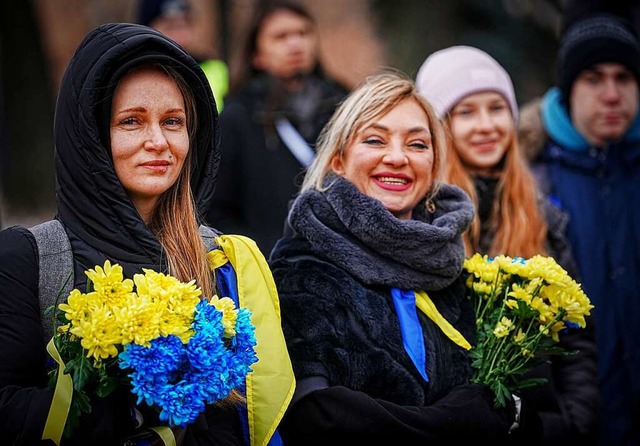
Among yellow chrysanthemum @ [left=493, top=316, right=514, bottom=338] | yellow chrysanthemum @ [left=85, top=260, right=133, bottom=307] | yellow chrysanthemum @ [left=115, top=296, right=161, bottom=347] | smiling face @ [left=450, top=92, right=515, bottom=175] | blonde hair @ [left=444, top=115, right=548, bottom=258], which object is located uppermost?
smiling face @ [left=450, top=92, right=515, bottom=175]

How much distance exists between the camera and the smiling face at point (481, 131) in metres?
4.61

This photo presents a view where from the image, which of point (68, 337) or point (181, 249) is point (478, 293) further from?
point (68, 337)

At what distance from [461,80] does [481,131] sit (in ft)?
0.91

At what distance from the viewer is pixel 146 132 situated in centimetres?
314

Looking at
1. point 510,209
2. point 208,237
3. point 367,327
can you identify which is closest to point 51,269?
point 208,237

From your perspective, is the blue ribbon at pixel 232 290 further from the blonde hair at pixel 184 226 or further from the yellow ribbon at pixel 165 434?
the yellow ribbon at pixel 165 434

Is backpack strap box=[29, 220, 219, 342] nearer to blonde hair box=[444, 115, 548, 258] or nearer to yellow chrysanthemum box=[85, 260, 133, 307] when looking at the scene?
yellow chrysanthemum box=[85, 260, 133, 307]

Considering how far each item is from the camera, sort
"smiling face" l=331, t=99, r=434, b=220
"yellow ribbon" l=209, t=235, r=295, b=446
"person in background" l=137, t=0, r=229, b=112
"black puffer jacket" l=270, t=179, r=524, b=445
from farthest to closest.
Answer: "person in background" l=137, t=0, r=229, b=112 < "smiling face" l=331, t=99, r=434, b=220 < "black puffer jacket" l=270, t=179, r=524, b=445 < "yellow ribbon" l=209, t=235, r=295, b=446

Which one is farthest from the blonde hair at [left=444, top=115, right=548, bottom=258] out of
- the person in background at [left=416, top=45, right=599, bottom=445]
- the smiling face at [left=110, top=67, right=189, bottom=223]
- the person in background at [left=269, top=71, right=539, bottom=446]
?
the smiling face at [left=110, top=67, right=189, bottom=223]

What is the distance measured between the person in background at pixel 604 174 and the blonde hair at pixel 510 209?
0.47m

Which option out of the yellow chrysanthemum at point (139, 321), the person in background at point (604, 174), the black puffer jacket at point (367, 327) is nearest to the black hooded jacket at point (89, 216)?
the yellow chrysanthemum at point (139, 321)

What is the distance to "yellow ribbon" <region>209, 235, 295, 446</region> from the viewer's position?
313cm

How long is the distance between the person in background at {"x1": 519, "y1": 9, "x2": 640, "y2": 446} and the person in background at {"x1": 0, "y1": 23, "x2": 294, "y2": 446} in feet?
7.15

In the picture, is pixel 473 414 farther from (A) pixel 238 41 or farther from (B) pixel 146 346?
(A) pixel 238 41
